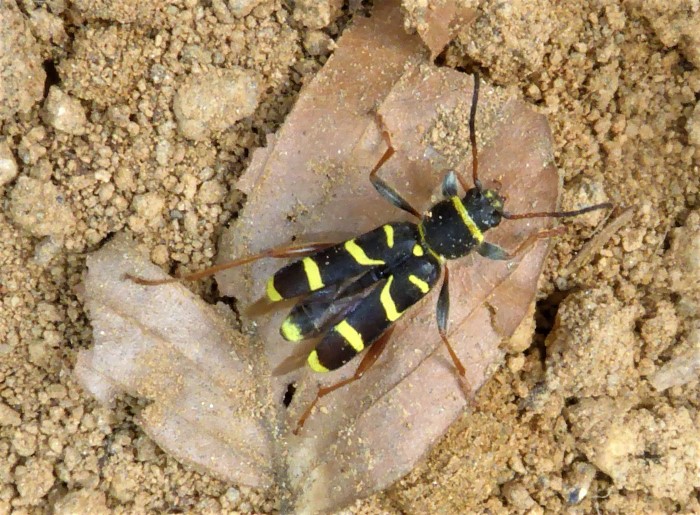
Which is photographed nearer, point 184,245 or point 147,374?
point 147,374

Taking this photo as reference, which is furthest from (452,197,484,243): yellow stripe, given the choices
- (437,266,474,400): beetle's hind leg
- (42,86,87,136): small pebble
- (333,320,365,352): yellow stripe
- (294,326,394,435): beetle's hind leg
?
(42,86,87,136): small pebble

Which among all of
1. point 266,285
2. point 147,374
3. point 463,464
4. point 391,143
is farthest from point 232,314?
point 463,464

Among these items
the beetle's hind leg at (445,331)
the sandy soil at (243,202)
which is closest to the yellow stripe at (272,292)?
the sandy soil at (243,202)

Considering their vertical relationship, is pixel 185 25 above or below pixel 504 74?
below

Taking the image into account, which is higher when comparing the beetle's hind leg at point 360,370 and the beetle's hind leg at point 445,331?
the beetle's hind leg at point 445,331

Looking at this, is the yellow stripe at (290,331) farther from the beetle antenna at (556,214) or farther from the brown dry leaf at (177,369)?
the beetle antenna at (556,214)

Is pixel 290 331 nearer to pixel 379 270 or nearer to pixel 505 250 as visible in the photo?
pixel 379 270

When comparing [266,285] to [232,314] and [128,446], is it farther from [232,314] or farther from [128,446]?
[128,446]
